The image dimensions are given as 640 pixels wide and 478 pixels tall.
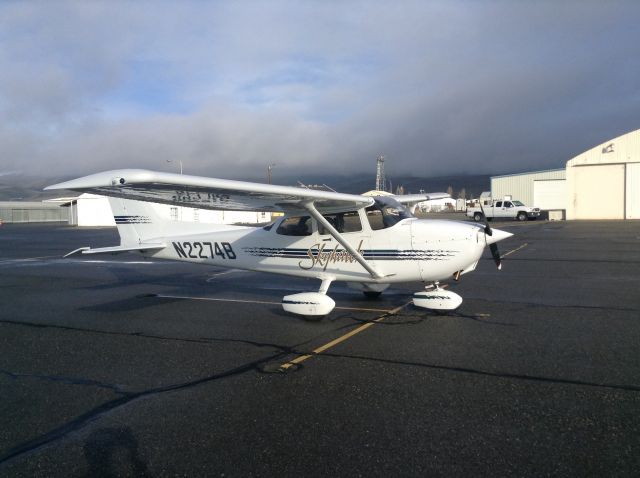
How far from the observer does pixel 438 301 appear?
29.7 feet

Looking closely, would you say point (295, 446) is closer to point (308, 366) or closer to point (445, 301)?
point (308, 366)

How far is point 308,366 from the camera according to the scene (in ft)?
20.7

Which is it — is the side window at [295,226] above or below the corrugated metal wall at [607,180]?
below

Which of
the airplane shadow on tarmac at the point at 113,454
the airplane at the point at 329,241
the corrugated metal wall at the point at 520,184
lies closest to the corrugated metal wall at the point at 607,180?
the corrugated metal wall at the point at 520,184

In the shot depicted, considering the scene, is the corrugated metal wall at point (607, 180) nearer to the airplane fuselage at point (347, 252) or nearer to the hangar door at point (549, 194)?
the hangar door at point (549, 194)

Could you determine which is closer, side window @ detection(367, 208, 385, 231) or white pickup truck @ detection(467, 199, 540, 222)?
side window @ detection(367, 208, 385, 231)

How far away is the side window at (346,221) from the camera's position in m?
9.59

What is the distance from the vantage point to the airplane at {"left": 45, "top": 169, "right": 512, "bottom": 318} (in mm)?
8391

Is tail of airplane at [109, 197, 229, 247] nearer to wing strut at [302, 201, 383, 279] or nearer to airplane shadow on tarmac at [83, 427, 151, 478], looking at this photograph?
wing strut at [302, 201, 383, 279]

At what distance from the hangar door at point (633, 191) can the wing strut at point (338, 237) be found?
52.1 meters

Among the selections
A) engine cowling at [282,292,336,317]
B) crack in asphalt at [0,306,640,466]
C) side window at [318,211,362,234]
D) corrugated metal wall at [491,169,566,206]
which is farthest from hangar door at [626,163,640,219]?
crack in asphalt at [0,306,640,466]

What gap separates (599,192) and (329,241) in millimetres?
52143

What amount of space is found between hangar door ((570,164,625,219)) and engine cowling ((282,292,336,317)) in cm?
5200

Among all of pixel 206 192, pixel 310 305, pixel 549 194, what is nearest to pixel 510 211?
pixel 549 194
